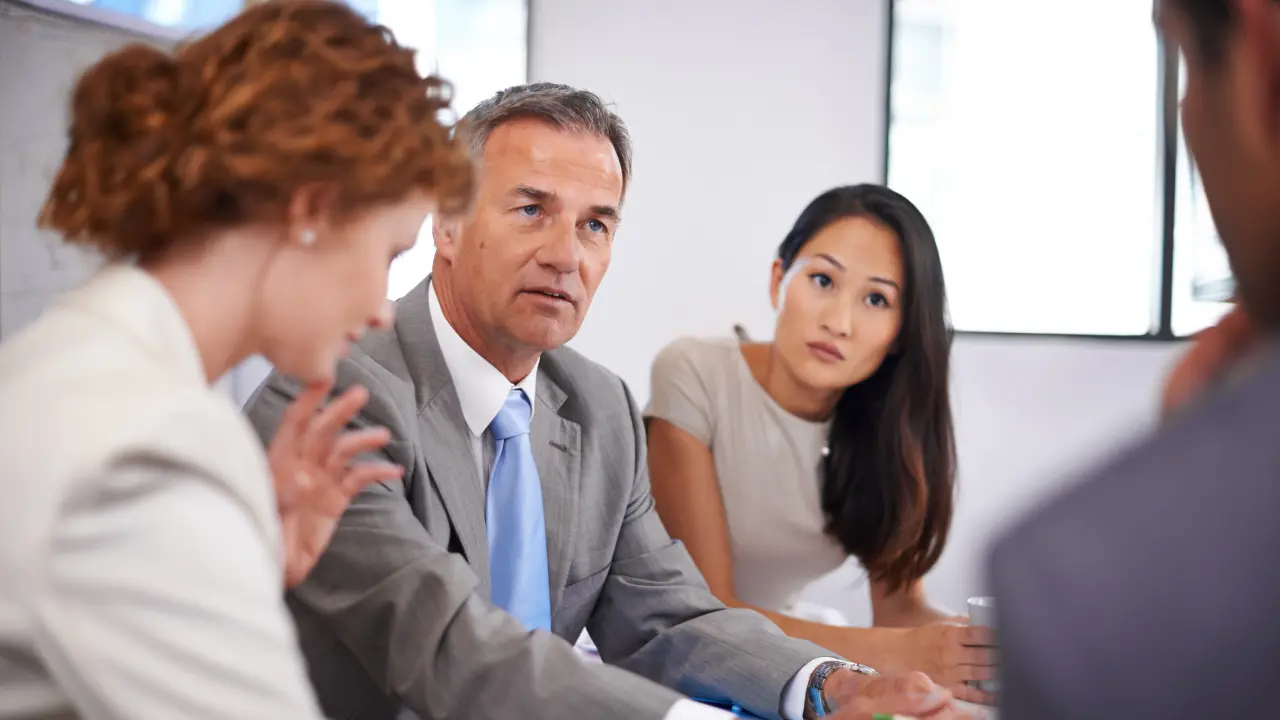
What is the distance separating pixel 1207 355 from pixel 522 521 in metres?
1.08

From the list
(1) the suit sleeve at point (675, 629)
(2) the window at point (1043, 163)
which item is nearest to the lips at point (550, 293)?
(1) the suit sleeve at point (675, 629)

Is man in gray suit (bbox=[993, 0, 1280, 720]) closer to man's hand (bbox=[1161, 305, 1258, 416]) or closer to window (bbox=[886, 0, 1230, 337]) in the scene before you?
man's hand (bbox=[1161, 305, 1258, 416])

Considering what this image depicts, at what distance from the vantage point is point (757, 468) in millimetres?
2580

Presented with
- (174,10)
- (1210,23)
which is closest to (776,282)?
(174,10)

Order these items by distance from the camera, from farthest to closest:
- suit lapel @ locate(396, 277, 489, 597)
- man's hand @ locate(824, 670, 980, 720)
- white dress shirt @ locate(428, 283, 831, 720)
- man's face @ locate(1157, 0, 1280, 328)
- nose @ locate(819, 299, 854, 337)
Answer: nose @ locate(819, 299, 854, 337) < white dress shirt @ locate(428, 283, 831, 720) < suit lapel @ locate(396, 277, 489, 597) < man's hand @ locate(824, 670, 980, 720) < man's face @ locate(1157, 0, 1280, 328)

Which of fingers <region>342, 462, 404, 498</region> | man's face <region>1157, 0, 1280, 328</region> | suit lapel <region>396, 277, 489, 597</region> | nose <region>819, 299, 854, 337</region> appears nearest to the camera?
man's face <region>1157, 0, 1280, 328</region>

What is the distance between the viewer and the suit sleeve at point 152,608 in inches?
28.5

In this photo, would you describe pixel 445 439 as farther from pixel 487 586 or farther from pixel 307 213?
pixel 307 213

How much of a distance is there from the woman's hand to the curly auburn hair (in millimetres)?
1278

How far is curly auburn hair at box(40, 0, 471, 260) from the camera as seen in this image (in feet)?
2.99

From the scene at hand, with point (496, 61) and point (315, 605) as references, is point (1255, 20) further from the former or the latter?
point (496, 61)

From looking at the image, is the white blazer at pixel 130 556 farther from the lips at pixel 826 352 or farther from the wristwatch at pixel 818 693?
the lips at pixel 826 352

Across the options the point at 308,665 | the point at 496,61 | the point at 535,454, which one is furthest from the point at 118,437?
the point at 496,61

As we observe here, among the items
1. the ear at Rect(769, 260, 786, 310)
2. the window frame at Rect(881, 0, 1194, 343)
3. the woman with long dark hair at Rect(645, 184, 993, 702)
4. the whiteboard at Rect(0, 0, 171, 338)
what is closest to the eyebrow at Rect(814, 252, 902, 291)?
the woman with long dark hair at Rect(645, 184, 993, 702)
